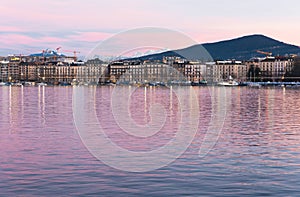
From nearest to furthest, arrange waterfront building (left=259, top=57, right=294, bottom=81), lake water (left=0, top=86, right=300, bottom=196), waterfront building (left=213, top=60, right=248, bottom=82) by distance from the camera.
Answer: lake water (left=0, top=86, right=300, bottom=196) < waterfront building (left=259, top=57, right=294, bottom=81) < waterfront building (left=213, top=60, right=248, bottom=82)

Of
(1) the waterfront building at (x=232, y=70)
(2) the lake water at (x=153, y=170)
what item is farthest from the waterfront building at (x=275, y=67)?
(2) the lake water at (x=153, y=170)

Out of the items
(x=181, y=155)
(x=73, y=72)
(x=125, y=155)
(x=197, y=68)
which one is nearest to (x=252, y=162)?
(x=181, y=155)

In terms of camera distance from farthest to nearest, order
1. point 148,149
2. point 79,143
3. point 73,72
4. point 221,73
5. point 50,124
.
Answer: point 73,72, point 221,73, point 50,124, point 79,143, point 148,149

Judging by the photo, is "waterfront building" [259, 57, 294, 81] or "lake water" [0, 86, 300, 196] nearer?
"lake water" [0, 86, 300, 196]

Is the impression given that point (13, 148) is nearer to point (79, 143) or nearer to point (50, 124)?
point (79, 143)

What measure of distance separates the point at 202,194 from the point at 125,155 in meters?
3.70

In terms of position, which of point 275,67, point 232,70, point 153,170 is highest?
point 275,67

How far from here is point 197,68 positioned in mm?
161750

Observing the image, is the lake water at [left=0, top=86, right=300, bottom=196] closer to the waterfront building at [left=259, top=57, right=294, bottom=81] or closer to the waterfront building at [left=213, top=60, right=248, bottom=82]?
the waterfront building at [left=259, top=57, right=294, bottom=81]

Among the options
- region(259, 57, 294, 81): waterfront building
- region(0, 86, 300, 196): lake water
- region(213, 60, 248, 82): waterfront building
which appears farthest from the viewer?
region(213, 60, 248, 82): waterfront building

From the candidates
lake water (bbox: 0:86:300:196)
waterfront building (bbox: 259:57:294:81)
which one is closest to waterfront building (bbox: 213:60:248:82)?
waterfront building (bbox: 259:57:294:81)

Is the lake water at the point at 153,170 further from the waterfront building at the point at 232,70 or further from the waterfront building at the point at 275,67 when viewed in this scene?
the waterfront building at the point at 232,70

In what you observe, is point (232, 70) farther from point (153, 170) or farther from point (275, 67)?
point (153, 170)

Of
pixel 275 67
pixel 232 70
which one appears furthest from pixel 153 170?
pixel 232 70
